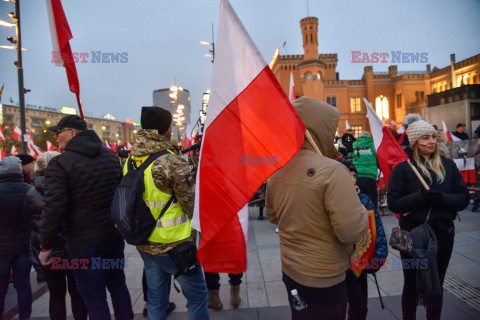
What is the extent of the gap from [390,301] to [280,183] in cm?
272

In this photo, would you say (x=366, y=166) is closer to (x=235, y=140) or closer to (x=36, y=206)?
(x=235, y=140)

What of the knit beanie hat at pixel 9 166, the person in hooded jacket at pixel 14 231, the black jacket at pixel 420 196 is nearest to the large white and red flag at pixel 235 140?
the black jacket at pixel 420 196

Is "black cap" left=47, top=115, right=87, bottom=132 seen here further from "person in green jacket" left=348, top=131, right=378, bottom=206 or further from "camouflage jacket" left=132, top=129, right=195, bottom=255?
"person in green jacket" left=348, top=131, right=378, bottom=206

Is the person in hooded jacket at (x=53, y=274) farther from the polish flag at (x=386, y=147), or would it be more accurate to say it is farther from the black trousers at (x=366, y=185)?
the black trousers at (x=366, y=185)

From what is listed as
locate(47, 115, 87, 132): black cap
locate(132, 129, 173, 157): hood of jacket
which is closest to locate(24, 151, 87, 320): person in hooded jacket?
locate(47, 115, 87, 132): black cap

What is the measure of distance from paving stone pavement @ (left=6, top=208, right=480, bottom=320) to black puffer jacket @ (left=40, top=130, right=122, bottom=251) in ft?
5.08

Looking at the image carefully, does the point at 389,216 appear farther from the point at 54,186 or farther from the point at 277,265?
the point at 54,186

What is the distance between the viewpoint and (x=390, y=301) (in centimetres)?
345

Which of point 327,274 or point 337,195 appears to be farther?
point 327,274

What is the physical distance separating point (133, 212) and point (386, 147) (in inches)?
105

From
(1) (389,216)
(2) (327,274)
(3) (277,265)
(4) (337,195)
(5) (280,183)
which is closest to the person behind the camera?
(4) (337,195)

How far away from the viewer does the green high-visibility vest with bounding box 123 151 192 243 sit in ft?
7.45

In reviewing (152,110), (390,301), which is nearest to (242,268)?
(152,110)

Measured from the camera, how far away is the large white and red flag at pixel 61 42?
3584 millimetres
